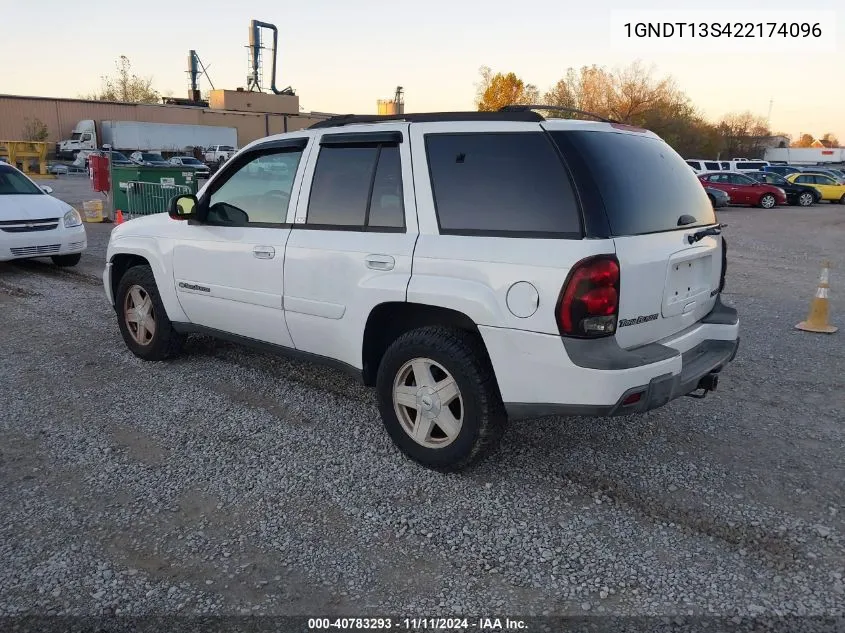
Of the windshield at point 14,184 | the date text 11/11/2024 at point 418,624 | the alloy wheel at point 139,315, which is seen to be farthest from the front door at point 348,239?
the windshield at point 14,184

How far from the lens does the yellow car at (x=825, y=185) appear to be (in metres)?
30.4

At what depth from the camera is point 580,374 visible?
3123 millimetres

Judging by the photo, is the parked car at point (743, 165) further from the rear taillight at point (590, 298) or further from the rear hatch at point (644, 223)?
the rear taillight at point (590, 298)

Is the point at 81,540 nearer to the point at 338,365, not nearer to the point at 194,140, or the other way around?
the point at 338,365

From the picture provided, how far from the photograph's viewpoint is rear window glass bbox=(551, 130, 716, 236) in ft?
10.6

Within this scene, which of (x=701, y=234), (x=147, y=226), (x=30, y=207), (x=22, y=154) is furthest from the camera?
(x=22, y=154)

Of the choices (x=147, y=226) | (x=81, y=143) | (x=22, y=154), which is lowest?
(x=147, y=226)

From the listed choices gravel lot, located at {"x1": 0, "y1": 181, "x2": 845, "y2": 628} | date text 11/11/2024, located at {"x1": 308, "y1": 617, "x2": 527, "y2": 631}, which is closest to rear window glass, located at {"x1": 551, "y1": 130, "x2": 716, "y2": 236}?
gravel lot, located at {"x1": 0, "y1": 181, "x2": 845, "y2": 628}

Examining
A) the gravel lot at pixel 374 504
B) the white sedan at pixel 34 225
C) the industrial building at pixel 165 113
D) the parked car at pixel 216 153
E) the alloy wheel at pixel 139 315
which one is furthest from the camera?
the industrial building at pixel 165 113

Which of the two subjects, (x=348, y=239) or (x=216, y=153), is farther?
(x=216, y=153)

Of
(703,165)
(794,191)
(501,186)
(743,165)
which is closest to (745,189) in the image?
(794,191)

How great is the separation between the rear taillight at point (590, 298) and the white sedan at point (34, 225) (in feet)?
28.1

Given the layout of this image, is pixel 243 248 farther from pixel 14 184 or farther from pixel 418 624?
pixel 14 184

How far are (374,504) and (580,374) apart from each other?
124 centimetres
